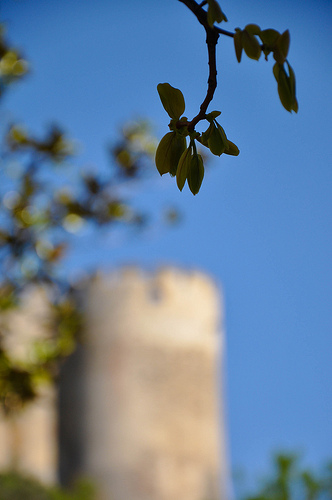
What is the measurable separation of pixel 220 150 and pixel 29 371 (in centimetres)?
285

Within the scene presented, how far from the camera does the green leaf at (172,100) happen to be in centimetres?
72

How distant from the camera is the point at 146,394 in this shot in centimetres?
903

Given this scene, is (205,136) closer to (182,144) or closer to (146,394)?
(182,144)

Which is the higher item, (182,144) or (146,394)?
(146,394)

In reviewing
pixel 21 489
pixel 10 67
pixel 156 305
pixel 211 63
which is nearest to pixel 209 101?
pixel 211 63

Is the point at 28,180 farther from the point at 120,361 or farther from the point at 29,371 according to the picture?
the point at 120,361

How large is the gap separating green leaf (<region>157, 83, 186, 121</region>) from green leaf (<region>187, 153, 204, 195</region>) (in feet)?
0.17

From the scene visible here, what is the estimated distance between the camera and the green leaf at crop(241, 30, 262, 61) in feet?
2.25

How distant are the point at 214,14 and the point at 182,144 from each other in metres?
0.14

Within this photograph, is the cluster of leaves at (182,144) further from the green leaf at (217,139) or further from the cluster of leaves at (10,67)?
the cluster of leaves at (10,67)

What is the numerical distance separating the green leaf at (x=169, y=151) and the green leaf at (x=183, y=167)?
12 mm

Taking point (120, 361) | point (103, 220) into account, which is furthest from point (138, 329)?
point (103, 220)

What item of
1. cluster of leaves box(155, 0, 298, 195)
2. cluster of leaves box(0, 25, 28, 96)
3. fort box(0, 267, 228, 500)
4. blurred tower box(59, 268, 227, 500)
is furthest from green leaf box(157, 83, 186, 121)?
blurred tower box(59, 268, 227, 500)

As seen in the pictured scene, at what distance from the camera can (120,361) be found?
9125 mm
